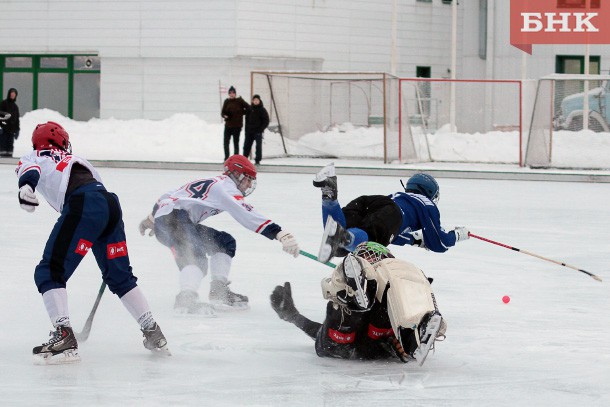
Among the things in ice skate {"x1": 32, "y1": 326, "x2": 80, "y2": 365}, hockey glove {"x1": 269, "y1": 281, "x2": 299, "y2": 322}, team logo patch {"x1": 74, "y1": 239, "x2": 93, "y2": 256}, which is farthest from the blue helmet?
ice skate {"x1": 32, "y1": 326, "x2": 80, "y2": 365}

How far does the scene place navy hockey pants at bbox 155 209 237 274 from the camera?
7.84m

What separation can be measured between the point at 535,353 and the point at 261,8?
26661mm

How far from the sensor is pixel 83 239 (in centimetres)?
607

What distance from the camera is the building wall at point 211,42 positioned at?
32.3 metres

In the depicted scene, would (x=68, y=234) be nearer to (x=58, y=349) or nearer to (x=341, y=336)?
(x=58, y=349)

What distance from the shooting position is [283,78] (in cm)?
2647

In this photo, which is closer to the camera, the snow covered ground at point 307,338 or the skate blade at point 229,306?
the snow covered ground at point 307,338

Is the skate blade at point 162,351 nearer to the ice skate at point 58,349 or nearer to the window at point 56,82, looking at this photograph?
the ice skate at point 58,349

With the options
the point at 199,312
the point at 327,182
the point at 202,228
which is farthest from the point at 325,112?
the point at 327,182

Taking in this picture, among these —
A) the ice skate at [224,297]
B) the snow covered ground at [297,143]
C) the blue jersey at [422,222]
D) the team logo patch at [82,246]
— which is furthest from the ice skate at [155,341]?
Result: the snow covered ground at [297,143]

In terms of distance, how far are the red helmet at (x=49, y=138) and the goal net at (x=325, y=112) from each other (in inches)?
740

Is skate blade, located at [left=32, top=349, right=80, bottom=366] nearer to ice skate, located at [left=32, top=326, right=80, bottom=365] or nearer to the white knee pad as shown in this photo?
ice skate, located at [left=32, top=326, right=80, bottom=365]

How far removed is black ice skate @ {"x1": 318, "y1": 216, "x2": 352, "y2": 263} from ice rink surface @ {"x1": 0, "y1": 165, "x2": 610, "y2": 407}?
0.49 metres

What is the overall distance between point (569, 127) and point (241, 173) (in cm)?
1634
